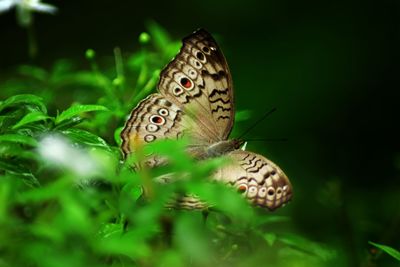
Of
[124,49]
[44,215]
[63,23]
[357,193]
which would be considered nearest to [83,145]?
[44,215]

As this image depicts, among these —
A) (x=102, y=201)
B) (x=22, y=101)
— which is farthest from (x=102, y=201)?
(x=22, y=101)

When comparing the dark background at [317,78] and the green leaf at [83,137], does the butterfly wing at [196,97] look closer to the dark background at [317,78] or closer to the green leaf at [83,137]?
the green leaf at [83,137]

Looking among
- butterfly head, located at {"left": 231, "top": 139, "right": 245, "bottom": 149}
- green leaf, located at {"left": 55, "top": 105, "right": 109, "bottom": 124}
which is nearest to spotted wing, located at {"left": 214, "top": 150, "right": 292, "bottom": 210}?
butterfly head, located at {"left": 231, "top": 139, "right": 245, "bottom": 149}

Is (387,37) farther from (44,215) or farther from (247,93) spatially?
(44,215)

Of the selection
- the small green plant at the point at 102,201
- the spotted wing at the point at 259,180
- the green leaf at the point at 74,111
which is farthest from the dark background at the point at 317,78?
the green leaf at the point at 74,111

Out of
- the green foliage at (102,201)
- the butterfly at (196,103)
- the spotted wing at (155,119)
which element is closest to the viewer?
the green foliage at (102,201)

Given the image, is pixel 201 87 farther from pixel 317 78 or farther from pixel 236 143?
pixel 317 78

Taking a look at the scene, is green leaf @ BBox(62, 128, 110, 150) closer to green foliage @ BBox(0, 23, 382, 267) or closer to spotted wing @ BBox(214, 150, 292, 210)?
green foliage @ BBox(0, 23, 382, 267)
